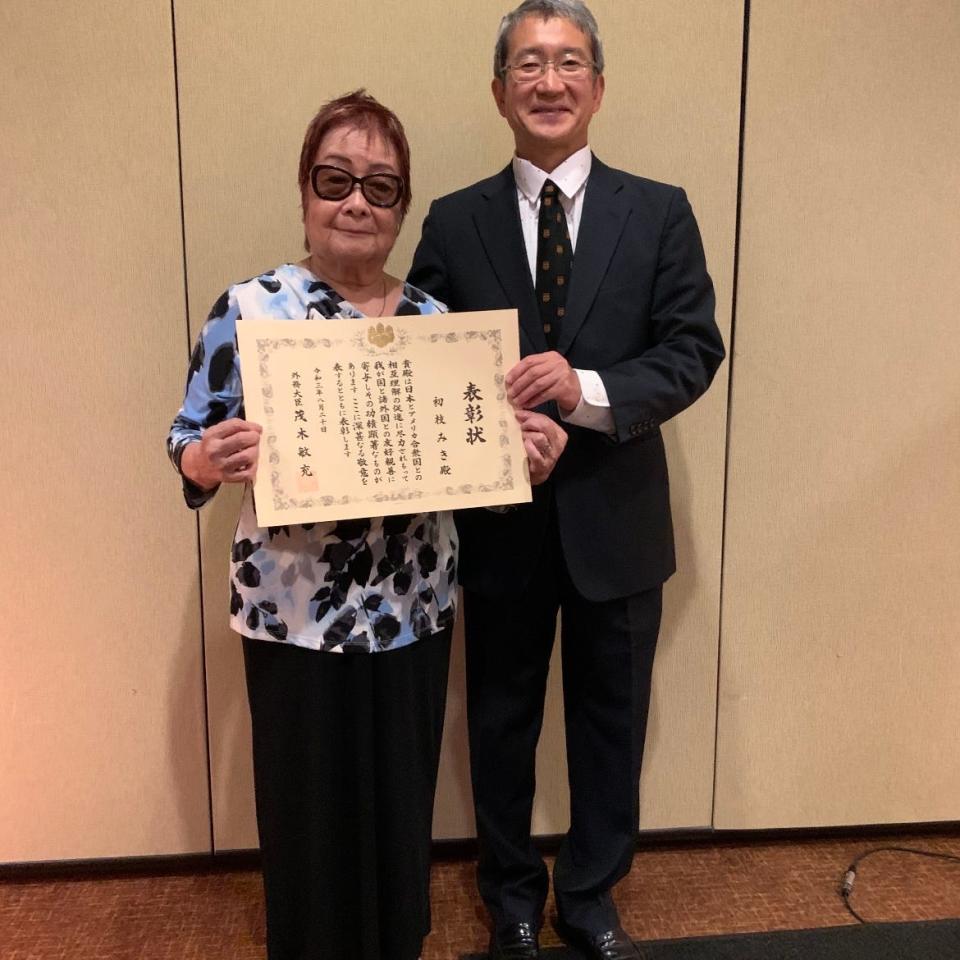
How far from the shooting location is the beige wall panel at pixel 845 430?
5.64 ft

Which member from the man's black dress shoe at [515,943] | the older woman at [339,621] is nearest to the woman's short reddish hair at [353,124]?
the older woman at [339,621]

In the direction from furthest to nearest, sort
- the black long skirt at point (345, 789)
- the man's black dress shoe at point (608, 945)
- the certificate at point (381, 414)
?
the man's black dress shoe at point (608, 945), the black long skirt at point (345, 789), the certificate at point (381, 414)

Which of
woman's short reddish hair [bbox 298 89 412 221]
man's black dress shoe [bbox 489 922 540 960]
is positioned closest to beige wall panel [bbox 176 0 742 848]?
woman's short reddish hair [bbox 298 89 412 221]

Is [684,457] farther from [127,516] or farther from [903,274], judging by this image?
[127,516]

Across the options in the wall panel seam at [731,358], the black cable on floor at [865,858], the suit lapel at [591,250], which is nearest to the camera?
the suit lapel at [591,250]

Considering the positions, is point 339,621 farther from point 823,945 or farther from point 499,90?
point 823,945

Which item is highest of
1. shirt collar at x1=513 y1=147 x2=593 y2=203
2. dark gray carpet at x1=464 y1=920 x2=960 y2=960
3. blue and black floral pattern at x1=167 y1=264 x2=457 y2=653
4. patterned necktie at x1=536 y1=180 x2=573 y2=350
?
shirt collar at x1=513 y1=147 x2=593 y2=203

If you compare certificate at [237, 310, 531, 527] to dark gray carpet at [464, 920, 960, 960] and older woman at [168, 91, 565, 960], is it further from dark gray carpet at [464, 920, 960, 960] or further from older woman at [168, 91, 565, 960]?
dark gray carpet at [464, 920, 960, 960]

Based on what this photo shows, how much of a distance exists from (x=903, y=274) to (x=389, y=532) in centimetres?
128

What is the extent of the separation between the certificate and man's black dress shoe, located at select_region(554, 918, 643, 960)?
892 mm

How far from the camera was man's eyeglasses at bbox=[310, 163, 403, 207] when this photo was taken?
115 cm

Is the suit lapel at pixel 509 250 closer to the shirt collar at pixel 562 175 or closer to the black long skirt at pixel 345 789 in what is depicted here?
the shirt collar at pixel 562 175

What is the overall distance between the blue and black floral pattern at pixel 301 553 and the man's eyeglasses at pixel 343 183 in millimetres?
116

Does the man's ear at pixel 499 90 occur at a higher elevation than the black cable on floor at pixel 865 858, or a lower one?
higher
